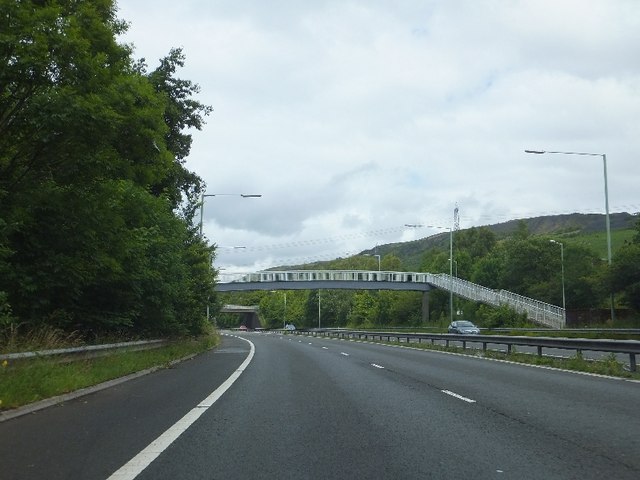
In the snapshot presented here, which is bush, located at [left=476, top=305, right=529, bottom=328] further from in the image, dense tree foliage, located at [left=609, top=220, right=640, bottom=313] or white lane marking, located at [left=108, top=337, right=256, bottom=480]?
white lane marking, located at [left=108, top=337, right=256, bottom=480]

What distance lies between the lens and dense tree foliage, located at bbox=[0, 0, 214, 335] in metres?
11.5

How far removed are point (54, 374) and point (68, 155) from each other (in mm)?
4187

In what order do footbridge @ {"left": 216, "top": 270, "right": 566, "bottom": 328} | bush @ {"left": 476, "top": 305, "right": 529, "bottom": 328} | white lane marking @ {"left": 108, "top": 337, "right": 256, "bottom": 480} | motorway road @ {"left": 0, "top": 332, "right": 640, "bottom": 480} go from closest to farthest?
white lane marking @ {"left": 108, "top": 337, "right": 256, "bottom": 480}
motorway road @ {"left": 0, "top": 332, "right": 640, "bottom": 480}
bush @ {"left": 476, "top": 305, "right": 529, "bottom": 328}
footbridge @ {"left": 216, "top": 270, "right": 566, "bottom": 328}

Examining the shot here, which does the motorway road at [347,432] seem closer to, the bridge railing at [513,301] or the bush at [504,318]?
the bush at [504,318]

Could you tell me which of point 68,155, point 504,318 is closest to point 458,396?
point 68,155

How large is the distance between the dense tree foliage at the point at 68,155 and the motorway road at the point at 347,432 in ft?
11.0

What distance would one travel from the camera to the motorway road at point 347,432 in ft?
21.7

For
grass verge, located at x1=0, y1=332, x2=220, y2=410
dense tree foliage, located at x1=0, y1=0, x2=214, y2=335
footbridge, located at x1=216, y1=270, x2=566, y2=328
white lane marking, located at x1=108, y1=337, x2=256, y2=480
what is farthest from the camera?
footbridge, located at x1=216, y1=270, x2=566, y2=328

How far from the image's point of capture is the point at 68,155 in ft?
42.8

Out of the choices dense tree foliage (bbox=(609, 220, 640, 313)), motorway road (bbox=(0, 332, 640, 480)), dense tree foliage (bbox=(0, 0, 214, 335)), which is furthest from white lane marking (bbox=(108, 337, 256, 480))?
dense tree foliage (bbox=(609, 220, 640, 313))

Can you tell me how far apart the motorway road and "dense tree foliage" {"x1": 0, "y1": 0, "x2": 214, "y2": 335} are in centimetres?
335

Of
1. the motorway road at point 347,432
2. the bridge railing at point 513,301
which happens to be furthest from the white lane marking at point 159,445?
the bridge railing at point 513,301

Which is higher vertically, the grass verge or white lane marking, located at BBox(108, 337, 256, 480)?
the grass verge

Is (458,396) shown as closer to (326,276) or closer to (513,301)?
(513,301)
